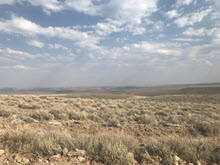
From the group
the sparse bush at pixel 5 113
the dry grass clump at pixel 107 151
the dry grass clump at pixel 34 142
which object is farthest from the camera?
the sparse bush at pixel 5 113

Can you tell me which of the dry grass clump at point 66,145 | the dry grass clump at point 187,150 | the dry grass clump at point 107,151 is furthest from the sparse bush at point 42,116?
the dry grass clump at point 187,150

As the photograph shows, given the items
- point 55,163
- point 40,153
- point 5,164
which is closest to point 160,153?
point 55,163

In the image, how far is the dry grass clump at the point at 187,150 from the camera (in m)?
3.46

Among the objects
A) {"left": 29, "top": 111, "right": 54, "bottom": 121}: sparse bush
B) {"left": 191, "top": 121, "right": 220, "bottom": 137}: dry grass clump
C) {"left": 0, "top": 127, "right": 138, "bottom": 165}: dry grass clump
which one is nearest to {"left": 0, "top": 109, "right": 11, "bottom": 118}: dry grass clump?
{"left": 29, "top": 111, "right": 54, "bottom": 121}: sparse bush

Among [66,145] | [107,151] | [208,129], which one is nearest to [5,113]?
[66,145]

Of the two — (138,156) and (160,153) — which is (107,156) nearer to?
(138,156)

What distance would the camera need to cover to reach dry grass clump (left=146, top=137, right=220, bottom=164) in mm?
3455

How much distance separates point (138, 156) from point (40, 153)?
2662 millimetres

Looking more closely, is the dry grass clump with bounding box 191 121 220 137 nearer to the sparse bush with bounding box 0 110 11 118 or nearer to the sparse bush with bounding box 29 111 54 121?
the sparse bush with bounding box 29 111 54 121

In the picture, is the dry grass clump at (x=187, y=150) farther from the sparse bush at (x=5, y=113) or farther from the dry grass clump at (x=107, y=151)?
the sparse bush at (x=5, y=113)

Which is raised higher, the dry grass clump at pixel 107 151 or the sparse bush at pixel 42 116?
the dry grass clump at pixel 107 151

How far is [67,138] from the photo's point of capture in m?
3.96

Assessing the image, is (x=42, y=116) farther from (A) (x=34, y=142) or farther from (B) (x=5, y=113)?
(A) (x=34, y=142)

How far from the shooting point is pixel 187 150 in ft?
11.8
